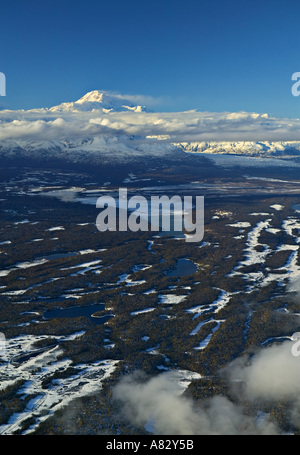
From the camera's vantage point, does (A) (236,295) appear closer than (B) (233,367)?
No

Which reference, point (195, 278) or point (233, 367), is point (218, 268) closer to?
point (195, 278)
